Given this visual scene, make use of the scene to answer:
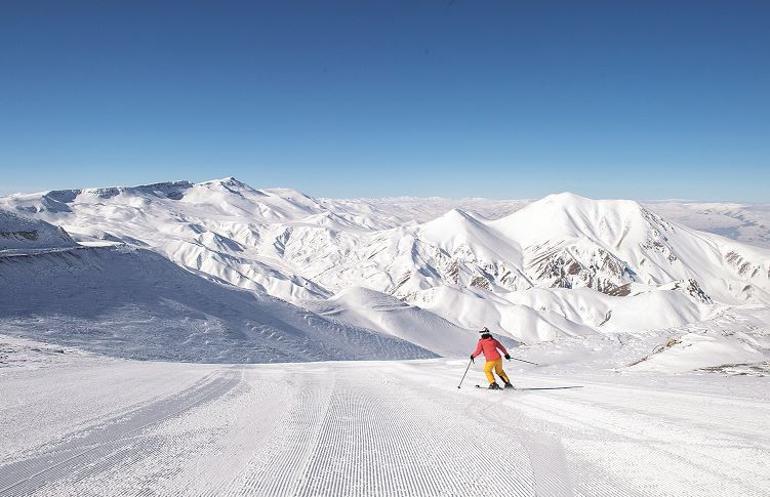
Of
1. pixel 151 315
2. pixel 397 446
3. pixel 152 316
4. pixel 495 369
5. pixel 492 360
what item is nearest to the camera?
pixel 397 446

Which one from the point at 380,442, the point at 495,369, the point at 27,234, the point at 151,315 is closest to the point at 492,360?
the point at 495,369

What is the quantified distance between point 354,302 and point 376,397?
74486 mm

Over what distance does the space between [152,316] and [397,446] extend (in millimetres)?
34860

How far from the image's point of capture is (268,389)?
10844 millimetres

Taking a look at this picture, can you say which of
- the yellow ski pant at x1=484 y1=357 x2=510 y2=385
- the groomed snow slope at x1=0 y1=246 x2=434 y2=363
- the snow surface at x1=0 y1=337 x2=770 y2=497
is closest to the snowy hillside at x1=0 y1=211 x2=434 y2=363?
the groomed snow slope at x1=0 y1=246 x2=434 y2=363

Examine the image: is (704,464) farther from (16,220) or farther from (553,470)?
(16,220)

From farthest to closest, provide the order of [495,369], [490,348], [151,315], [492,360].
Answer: [151,315] → [490,348] → [492,360] → [495,369]

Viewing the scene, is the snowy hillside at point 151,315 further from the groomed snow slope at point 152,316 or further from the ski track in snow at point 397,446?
the ski track in snow at point 397,446

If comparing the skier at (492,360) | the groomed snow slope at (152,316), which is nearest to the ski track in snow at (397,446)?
the skier at (492,360)

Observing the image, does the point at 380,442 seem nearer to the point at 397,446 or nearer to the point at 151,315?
the point at 397,446

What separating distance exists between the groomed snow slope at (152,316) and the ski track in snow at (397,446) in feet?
73.4

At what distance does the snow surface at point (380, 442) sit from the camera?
4.61 meters

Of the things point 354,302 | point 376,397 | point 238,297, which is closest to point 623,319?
point 354,302

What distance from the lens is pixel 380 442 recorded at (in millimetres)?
6121
